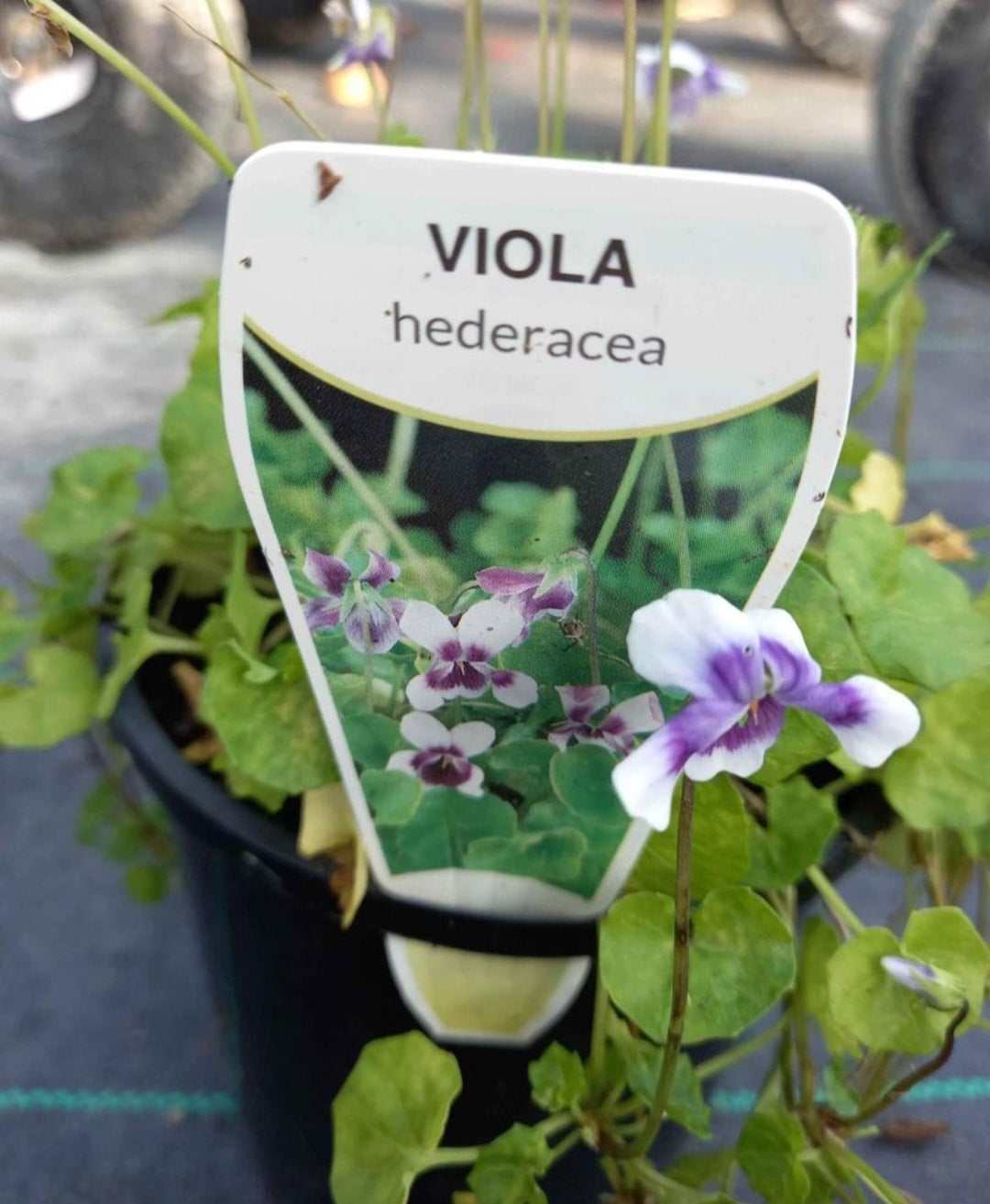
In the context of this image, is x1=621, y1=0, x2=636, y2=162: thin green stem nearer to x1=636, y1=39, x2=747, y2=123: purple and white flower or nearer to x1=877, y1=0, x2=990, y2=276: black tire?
x1=636, y1=39, x2=747, y2=123: purple and white flower

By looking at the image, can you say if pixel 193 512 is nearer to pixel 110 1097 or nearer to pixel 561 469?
pixel 561 469

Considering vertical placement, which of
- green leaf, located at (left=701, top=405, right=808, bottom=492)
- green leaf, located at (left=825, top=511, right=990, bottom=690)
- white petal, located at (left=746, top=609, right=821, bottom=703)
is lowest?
green leaf, located at (left=825, top=511, right=990, bottom=690)

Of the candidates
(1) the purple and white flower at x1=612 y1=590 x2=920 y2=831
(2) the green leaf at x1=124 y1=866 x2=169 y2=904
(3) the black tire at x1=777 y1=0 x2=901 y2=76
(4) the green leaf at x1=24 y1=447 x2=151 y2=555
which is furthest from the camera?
(3) the black tire at x1=777 y1=0 x2=901 y2=76

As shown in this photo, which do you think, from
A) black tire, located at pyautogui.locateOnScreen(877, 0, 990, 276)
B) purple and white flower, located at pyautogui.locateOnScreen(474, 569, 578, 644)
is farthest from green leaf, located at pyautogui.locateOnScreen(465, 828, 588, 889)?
black tire, located at pyautogui.locateOnScreen(877, 0, 990, 276)

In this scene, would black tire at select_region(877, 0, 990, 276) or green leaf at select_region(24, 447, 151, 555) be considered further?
black tire at select_region(877, 0, 990, 276)

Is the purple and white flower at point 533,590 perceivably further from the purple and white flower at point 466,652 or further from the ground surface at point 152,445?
the ground surface at point 152,445

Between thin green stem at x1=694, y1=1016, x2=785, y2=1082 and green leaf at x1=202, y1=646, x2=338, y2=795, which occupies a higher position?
green leaf at x1=202, y1=646, x2=338, y2=795
